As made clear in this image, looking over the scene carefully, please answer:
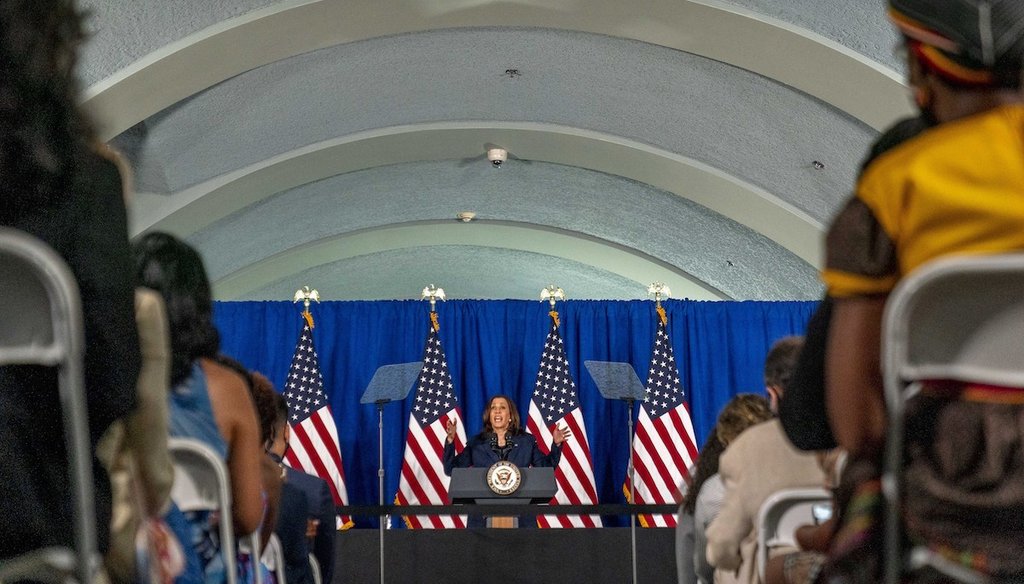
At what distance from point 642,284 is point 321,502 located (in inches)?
411

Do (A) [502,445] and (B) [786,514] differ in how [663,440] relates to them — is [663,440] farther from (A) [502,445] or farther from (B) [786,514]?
(B) [786,514]

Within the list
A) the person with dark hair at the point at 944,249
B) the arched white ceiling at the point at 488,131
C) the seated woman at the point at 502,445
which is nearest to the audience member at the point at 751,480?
the person with dark hair at the point at 944,249

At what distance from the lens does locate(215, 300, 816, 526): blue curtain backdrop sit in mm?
11758

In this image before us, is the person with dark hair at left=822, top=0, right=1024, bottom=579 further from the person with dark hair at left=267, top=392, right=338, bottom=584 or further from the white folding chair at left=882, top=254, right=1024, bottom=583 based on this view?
the person with dark hair at left=267, top=392, right=338, bottom=584

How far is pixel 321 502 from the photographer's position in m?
4.90

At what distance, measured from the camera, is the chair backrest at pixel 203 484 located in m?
2.43

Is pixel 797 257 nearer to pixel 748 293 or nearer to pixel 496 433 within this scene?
pixel 748 293

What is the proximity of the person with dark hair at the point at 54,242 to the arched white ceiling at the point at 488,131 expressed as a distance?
6921mm

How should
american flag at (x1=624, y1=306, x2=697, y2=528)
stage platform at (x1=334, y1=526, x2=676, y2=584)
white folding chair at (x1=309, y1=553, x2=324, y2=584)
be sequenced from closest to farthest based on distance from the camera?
white folding chair at (x1=309, y1=553, x2=324, y2=584) < stage platform at (x1=334, y1=526, x2=676, y2=584) < american flag at (x1=624, y1=306, x2=697, y2=528)

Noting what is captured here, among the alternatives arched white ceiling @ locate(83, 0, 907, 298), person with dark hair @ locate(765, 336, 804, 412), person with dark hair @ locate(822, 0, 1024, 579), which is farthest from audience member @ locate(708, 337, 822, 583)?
arched white ceiling @ locate(83, 0, 907, 298)

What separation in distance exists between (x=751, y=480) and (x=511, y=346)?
900 cm

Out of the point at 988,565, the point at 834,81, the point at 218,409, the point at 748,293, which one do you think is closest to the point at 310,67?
the point at 834,81

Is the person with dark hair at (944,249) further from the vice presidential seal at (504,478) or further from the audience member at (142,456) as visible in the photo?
the vice presidential seal at (504,478)

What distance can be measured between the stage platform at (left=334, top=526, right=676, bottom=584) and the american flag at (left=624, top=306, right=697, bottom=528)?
5.36ft
